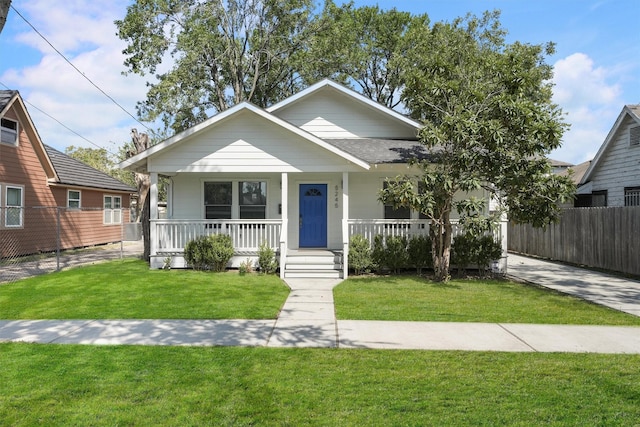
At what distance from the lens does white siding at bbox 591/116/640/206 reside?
15055 mm

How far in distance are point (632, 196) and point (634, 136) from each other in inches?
88.8

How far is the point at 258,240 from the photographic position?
480 inches

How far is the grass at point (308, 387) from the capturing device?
11.3 ft

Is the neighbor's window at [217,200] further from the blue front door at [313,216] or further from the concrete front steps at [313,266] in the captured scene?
the concrete front steps at [313,266]

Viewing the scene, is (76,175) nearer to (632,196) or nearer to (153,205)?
(153,205)

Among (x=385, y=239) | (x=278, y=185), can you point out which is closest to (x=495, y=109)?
(x=385, y=239)

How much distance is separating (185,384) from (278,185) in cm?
961

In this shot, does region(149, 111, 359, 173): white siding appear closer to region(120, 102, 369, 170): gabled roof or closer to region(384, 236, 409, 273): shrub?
region(120, 102, 369, 170): gabled roof

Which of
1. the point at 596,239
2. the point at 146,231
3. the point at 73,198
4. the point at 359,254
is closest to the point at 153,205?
the point at 146,231

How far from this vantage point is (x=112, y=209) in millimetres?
22500

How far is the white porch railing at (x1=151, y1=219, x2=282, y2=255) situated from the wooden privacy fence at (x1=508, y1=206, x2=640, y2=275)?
7069mm

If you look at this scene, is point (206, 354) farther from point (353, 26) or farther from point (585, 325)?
point (353, 26)

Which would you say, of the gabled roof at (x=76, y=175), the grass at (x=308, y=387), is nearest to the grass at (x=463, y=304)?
the grass at (x=308, y=387)

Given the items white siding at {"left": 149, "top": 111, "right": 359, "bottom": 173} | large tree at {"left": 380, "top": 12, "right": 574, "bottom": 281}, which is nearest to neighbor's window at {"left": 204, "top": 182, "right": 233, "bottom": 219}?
white siding at {"left": 149, "top": 111, "right": 359, "bottom": 173}
